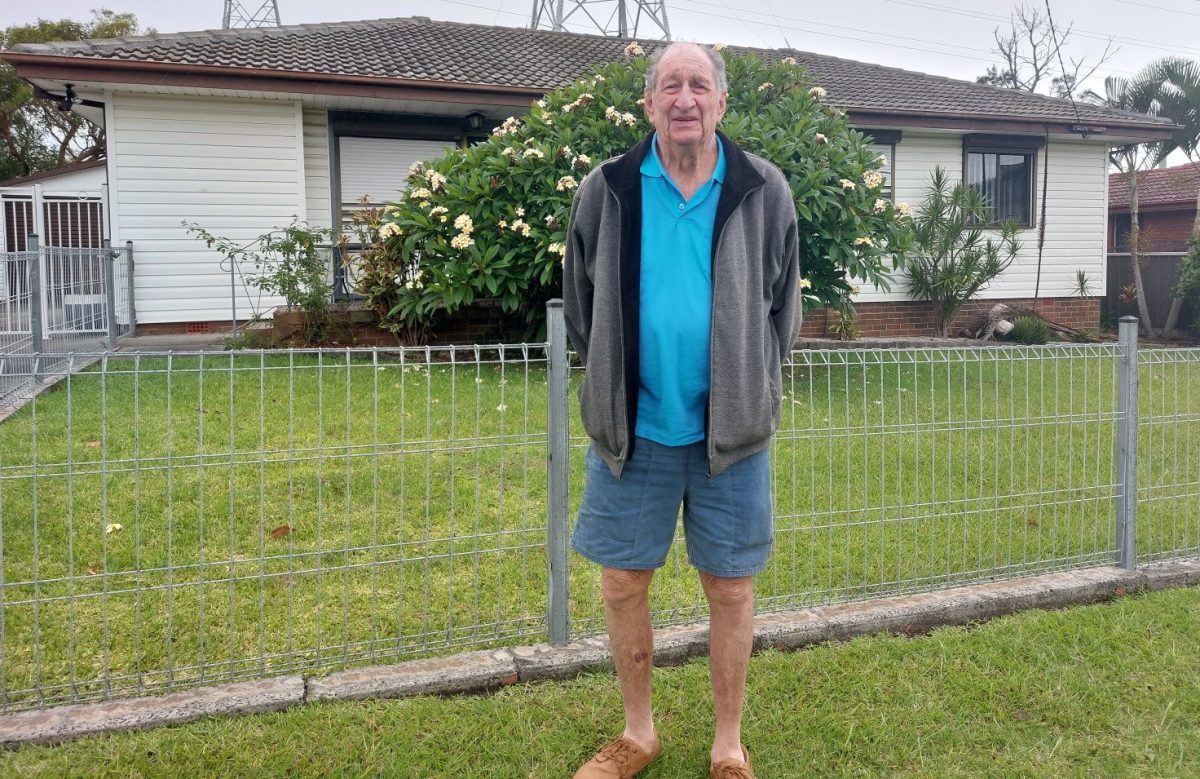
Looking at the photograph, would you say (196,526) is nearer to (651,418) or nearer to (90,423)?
(90,423)

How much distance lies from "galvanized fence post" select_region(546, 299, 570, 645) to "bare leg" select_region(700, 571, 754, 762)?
2.65 feet

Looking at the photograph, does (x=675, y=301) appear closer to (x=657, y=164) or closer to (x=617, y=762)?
(x=657, y=164)

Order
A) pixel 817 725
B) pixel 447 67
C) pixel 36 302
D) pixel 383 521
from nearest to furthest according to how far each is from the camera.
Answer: pixel 817 725, pixel 383 521, pixel 36 302, pixel 447 67

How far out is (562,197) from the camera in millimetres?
8469

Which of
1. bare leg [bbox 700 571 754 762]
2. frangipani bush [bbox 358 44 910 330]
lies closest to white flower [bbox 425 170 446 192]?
frangipani bush [bbox 358 44 910 330]

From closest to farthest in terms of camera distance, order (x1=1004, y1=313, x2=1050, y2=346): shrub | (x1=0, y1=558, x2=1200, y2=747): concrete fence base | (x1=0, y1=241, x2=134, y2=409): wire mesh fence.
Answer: (x1=0, y1=558, x2=1200, y2=747): concrete fence base → (x1=0, y1=241, x2=134, y2=409): wire mesh fence → (x1=1004, y1=313, x2=1050, y2=346): shrub

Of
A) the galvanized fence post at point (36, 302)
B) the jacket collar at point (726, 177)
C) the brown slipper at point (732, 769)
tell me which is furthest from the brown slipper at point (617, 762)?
the galvanized fence post at point (36, 302)

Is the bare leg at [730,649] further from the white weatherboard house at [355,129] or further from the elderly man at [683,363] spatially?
the white weatherboard house at [355,129]

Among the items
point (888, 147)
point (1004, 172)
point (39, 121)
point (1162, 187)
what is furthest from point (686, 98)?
point (39, 121)

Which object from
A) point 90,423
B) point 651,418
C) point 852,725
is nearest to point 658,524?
point 651,418

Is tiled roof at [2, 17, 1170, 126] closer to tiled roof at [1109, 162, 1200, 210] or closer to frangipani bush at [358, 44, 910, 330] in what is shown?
frangipani bush at [358, 44, 910, 330]

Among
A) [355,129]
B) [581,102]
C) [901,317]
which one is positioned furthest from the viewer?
[901,317]

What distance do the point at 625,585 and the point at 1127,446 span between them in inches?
106

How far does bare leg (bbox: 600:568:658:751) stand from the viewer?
2.68 m
